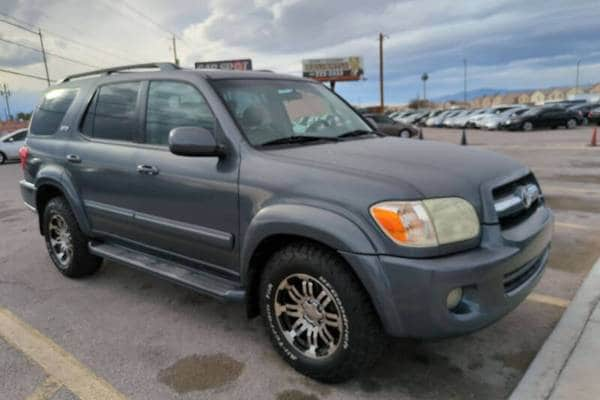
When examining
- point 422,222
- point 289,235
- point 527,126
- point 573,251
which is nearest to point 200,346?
point 289,235

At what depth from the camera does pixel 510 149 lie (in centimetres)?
1597

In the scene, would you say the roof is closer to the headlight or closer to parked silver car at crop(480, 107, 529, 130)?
the headlight

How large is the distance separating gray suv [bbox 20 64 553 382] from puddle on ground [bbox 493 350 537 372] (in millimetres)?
552

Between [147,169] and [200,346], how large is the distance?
130cm

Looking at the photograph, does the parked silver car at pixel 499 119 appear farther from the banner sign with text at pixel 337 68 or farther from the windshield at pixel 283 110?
the windshield at pixel 283 110

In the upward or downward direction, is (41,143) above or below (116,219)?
above

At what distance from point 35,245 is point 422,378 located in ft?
16.5

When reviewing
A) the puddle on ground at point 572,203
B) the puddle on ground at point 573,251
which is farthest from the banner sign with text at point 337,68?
the puddle on ground at point 573,251

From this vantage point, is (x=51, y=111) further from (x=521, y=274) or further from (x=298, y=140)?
(x=521, y=274)

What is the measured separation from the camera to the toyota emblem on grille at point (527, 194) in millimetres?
2816

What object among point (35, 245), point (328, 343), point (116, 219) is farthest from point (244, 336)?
point (35, 245)

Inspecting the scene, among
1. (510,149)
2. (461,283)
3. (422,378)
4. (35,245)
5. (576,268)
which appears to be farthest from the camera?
(510,149)

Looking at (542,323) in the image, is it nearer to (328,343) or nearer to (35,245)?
(328,343)

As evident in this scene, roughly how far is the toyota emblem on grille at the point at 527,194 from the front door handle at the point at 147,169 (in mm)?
2392
